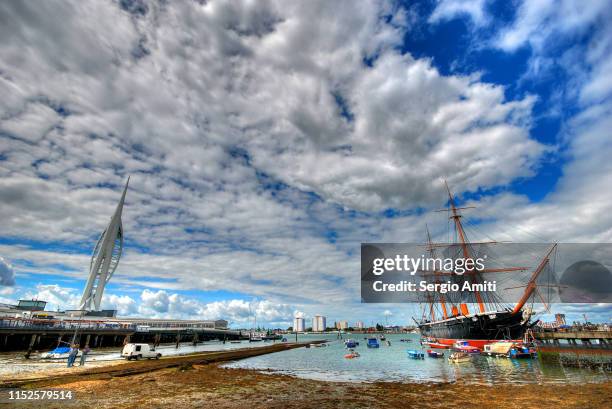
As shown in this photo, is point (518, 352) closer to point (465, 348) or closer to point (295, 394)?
point (465, 348)

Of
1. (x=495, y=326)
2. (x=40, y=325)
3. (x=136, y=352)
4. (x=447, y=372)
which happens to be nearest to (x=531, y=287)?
(x=495, y=326)

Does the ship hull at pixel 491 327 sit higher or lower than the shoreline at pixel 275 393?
higher

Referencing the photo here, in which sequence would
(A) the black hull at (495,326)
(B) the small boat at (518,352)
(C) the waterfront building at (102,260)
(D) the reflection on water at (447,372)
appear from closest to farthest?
(D) the reflection on water at (447,372), (B) the small boat at (518,352), (A) the black hull at (495,326), (C) the waterfront building at (102,260)

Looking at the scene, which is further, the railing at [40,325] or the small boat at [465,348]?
the small boat at [465,348]

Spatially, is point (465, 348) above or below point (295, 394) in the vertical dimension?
below

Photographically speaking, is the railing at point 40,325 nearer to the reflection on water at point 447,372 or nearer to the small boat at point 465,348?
the reflection on water at point 447,372

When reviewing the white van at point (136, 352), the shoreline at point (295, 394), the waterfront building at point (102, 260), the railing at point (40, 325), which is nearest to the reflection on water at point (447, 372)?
the shoreline at point (295, 394)

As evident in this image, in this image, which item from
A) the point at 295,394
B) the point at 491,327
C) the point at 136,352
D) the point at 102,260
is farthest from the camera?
the point at 102,260

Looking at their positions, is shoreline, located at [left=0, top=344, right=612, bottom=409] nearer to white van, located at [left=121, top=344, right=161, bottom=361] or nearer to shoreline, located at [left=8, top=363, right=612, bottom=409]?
shoreline, located at [left=8, top=363, right=612, bottom=409]

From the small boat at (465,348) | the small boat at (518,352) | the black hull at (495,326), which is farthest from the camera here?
the small boat at (465,348)

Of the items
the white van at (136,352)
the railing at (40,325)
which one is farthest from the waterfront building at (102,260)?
the white van at (136,352)

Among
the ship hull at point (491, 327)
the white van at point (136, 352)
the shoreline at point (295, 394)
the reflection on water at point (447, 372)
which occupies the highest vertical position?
the ship hull at point (491, 327)

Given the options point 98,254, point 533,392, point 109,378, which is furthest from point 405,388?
point 98,254

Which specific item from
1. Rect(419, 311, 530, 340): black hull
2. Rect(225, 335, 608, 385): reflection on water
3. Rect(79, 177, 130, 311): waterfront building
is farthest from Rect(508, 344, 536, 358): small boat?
Rect(79, 177, 130, 311): waterfront building
